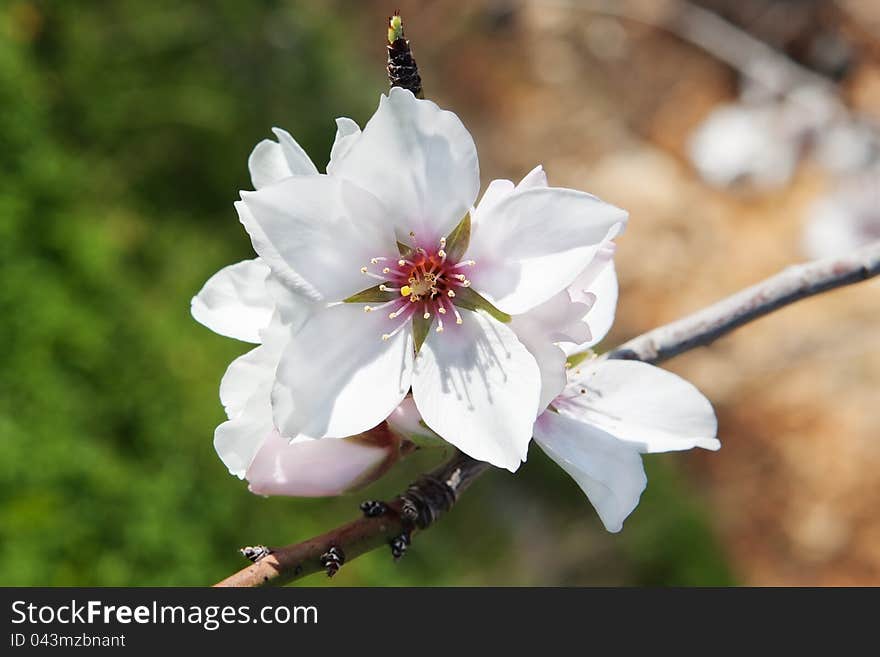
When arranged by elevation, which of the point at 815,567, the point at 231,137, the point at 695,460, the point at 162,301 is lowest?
the point at 815,567

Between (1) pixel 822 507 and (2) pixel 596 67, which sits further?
(2) pixel 596 67

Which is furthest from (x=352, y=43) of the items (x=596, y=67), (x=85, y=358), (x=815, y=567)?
(x=815, y=567)

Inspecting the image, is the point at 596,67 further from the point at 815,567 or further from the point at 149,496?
the point at 149,496

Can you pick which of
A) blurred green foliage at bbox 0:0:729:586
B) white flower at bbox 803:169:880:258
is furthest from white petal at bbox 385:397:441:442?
white flower at bbox 803:169:880:258

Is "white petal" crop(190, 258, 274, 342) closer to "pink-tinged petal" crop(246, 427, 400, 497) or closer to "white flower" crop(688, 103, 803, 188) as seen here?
"pink-tinged petal" crop(246, 427, 400, 497)

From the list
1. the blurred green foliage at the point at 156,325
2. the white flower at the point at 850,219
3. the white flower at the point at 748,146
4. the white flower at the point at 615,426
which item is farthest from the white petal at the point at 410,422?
the white flower at the point at 748,146

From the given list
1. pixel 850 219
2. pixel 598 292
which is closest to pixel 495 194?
pixel 598 292

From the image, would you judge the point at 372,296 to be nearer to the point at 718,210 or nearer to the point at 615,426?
the point at 615,426
